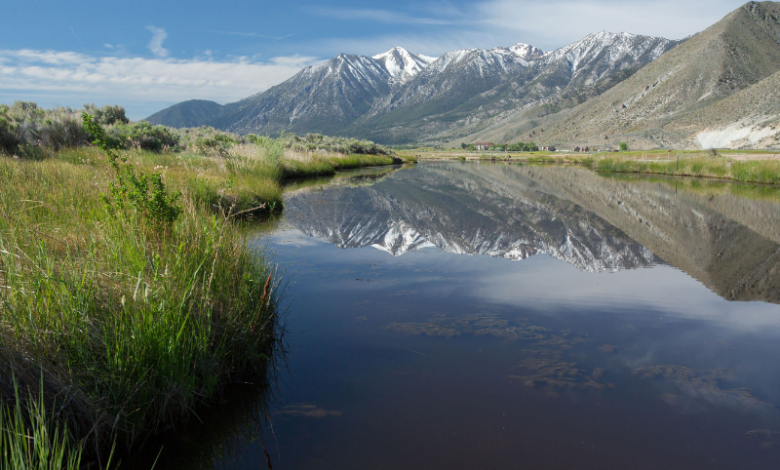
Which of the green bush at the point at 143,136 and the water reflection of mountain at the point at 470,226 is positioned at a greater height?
the green bush at the point at 143,136

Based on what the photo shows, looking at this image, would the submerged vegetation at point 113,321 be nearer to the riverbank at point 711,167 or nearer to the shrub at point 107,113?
the shrub at point 107,113

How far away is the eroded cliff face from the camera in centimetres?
830

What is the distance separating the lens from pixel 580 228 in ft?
38.4

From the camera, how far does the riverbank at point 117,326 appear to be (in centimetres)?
259

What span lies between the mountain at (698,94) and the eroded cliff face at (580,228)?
56549 mm

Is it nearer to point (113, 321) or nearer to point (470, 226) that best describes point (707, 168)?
point (470, 226)

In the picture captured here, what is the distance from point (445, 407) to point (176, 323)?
210 centimetres

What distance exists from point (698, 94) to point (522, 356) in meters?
102

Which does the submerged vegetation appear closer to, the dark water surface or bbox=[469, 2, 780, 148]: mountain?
the dark water surface

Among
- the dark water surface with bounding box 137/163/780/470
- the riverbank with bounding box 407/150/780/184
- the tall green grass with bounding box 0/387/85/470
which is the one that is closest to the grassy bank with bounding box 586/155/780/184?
the riverbank with bounding box 407/150/780/184

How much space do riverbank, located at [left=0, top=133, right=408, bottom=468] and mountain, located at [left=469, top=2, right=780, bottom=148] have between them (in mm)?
71656

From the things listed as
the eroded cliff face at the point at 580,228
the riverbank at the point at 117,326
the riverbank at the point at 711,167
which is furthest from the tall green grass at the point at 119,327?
the riverbank at the point at 711,167

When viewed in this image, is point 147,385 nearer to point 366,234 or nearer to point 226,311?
point 226,311

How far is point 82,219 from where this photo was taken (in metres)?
4.40
